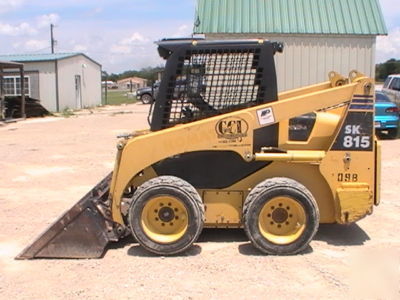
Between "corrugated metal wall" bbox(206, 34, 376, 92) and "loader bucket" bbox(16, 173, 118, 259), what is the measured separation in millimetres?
11234

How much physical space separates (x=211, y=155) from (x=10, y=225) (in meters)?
2.91

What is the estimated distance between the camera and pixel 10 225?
7.04 meters

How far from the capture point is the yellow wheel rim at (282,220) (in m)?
5.61

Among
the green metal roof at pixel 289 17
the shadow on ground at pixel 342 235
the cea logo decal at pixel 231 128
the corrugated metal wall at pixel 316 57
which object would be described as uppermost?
the green metal roof at pixel 289 17

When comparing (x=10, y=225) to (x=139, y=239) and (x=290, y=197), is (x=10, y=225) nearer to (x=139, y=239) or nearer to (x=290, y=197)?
(x=139, y=239)

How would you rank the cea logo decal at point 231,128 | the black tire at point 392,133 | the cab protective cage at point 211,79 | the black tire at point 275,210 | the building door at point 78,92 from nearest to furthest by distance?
the black tire at point 275,210
the cea logo decal at point 231,128
the cab protective cage at point 211,79
the black tire at point 392,133
the building door at point 78,92

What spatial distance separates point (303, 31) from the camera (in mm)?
16422

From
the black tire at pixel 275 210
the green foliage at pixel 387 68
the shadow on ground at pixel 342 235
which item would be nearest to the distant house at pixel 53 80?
the shadow on ground at pixel 342 235

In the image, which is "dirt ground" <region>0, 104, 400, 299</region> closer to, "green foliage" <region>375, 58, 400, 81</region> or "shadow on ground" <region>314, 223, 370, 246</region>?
"shadow on ground" <region>314, 223, 370, 246</region>

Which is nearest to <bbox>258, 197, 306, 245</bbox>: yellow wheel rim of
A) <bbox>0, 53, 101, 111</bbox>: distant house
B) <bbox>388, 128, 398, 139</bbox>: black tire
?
<bbox>388, 128, 398, 139</bbox>: black tire

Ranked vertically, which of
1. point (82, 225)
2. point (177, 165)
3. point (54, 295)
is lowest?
point (54, 295)

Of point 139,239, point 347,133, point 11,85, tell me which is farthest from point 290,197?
point 11,85

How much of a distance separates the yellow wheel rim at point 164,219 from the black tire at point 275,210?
652mm

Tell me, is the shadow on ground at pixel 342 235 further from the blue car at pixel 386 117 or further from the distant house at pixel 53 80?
the distant house at pixel 53 80
